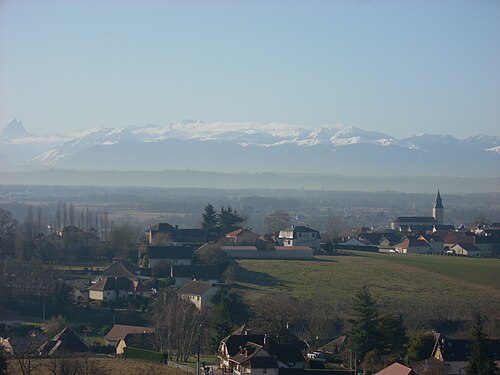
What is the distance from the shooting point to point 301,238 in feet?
160

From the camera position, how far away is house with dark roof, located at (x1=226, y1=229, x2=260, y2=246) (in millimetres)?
44188

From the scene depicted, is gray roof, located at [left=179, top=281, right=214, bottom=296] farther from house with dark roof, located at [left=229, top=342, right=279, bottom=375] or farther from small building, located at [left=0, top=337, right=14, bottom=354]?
house with dark roof, located at [left=229, top=342, right=279, bottom=375]

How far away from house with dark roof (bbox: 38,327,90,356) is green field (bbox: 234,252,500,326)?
301 inches

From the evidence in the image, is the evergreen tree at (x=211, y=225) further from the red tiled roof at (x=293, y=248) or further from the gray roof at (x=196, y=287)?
the gray roof at (x=196, y=287)

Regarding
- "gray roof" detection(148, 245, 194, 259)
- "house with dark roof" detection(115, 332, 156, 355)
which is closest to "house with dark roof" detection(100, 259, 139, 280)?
"gray roof" detection(148, 245, 194, 259)

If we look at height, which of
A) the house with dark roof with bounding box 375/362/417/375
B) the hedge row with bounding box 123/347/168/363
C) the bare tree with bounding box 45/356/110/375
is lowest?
the hedge row with bounding box 123/347/168/363

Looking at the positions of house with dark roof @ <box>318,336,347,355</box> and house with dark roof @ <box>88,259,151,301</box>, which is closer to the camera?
house with dark roof @ <box>318,336,347,355</box>

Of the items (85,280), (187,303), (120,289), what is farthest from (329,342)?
(85,280)

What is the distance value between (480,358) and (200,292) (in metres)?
12.4

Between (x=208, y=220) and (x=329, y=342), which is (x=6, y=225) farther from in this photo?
(x=329, y=342)

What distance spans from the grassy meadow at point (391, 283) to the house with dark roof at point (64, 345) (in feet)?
24.1

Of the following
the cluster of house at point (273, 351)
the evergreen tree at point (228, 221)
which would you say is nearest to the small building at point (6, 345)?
the cluster of house at point (273, 351)

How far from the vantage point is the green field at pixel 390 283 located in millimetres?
33656

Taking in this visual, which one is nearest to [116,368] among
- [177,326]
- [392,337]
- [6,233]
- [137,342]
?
[137,342]
